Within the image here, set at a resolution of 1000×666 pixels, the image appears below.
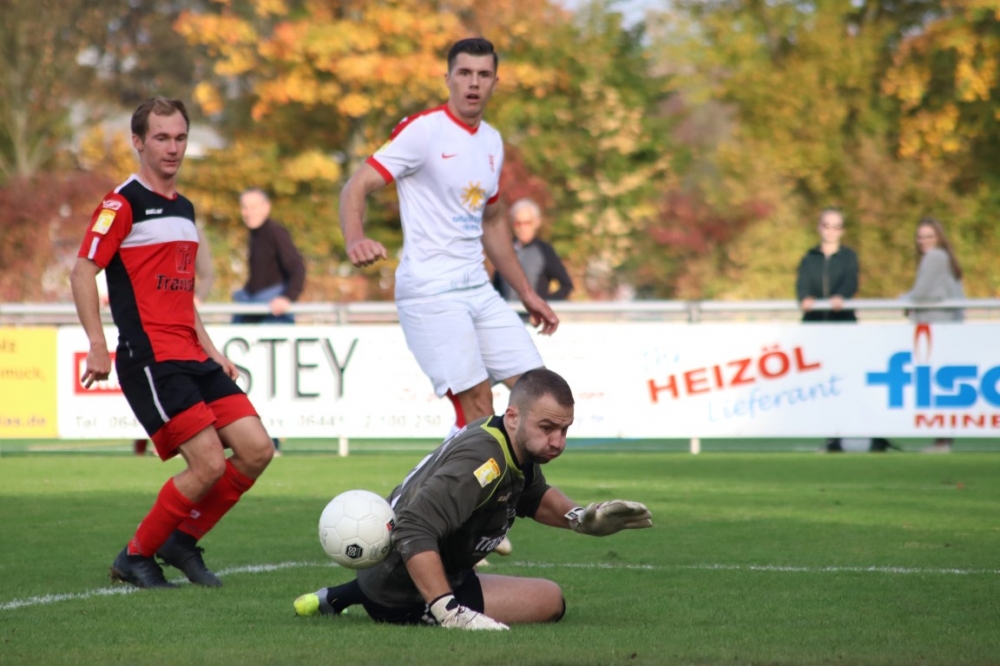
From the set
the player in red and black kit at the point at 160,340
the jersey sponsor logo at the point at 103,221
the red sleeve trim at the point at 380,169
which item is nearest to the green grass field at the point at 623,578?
the player in red and black kit at the point at 160,340

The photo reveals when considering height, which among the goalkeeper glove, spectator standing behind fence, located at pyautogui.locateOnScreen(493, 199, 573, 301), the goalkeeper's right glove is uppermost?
spectator standing behind fence, located at pyautogui.locateOnScreen(493, 199, 573, 301)

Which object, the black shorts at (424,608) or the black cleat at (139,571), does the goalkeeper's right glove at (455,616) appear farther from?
the black cleat at (139,571)

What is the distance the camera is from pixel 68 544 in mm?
8258

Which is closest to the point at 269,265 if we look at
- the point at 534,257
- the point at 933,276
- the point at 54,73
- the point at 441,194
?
the point at 534,257

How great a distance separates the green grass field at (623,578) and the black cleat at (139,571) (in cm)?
9

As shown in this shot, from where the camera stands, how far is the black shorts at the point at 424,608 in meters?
5.60

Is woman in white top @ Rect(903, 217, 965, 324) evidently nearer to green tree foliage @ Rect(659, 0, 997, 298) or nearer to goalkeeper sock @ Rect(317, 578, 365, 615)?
goalkeeper sock @ Rect(317, 578, 365, 615)

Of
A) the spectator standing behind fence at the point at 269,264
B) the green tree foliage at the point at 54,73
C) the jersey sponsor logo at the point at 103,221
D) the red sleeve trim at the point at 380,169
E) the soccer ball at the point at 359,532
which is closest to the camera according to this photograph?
the soccer ball at the point at 359,532

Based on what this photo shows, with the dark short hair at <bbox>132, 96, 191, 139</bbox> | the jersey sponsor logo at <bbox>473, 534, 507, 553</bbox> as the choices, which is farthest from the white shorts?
the jersey sponsor logo at <bbox>473, 534, 507, 553</bbox>

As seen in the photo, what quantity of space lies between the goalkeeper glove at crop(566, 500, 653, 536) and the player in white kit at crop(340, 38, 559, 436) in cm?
221

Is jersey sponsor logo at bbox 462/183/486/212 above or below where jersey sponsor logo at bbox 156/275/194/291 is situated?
above

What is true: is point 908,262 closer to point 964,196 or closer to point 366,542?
point 964,196

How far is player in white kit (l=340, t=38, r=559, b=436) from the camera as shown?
7.52m

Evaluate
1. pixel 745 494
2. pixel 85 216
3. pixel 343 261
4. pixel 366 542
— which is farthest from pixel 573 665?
pixel 343 261
